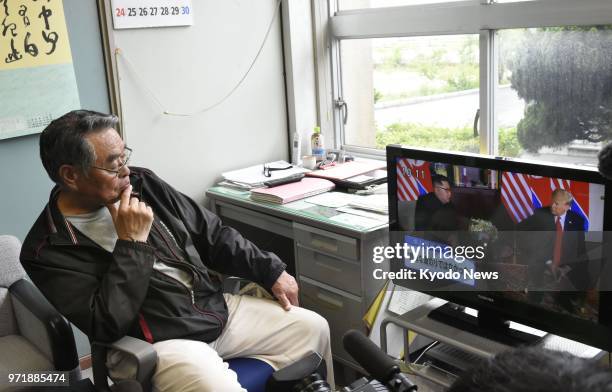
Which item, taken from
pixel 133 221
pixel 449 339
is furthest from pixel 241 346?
pixel 449 339

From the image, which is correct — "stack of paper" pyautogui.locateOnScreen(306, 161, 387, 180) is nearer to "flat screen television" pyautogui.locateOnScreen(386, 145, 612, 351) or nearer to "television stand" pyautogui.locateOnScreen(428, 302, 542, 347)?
"flat screen television" pyautogui.locateOnScreen(386, 145, 612, 351)

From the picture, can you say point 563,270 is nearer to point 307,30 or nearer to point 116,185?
point 116,185

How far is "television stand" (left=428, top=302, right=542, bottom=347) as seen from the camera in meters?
1.94

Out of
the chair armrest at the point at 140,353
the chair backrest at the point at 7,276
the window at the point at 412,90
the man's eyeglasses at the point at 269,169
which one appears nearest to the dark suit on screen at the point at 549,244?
the window at the point at 412,90

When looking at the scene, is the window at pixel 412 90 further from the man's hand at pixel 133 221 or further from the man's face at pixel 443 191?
the man's hand at pixel 133 221

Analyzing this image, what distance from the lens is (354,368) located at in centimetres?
255

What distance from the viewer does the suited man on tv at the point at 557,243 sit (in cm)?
174

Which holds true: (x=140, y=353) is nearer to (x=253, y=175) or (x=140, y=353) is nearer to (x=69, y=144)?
(x=69, y=144)

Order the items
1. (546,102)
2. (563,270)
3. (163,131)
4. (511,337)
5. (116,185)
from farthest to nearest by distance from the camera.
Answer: (163,131) < (546,102) < (116,185) < (511,337) < (563,270)

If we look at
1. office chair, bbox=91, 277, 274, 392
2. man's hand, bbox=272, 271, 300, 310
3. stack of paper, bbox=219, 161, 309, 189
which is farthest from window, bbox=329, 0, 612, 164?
office chair, bbox=91, 277, 274, 392

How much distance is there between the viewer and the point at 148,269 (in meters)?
1.93

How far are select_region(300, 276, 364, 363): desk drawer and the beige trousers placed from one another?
284mm

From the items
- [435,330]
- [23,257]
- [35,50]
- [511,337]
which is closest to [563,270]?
[511,337]

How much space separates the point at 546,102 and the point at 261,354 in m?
1.38
